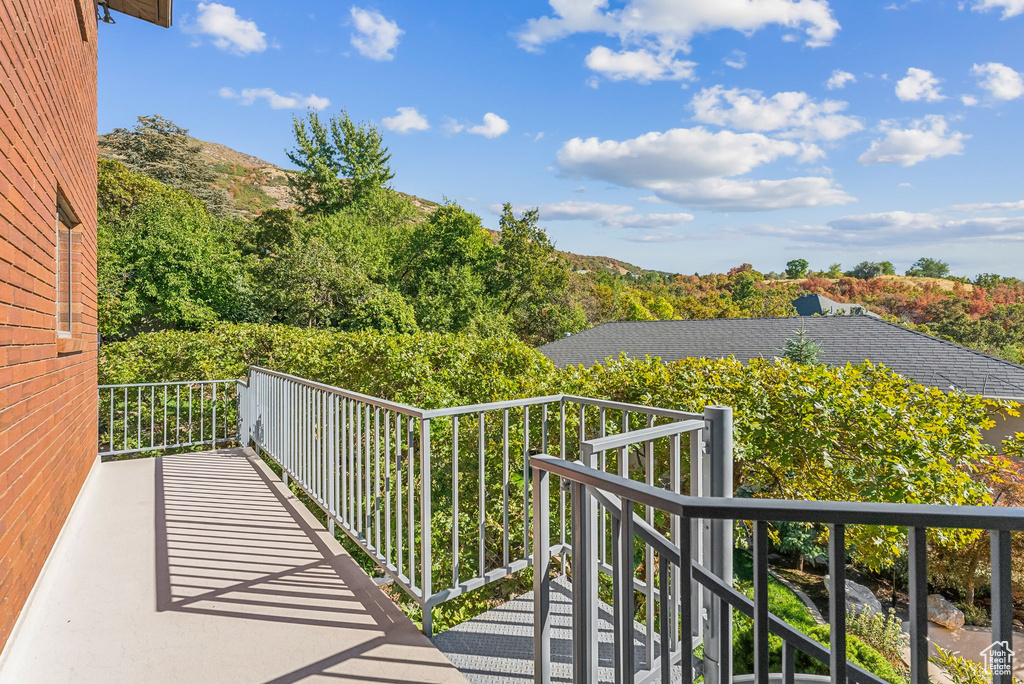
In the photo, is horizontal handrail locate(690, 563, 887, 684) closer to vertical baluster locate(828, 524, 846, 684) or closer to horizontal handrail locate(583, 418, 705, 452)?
vertical baluster locate(828, 524, 846, 684)

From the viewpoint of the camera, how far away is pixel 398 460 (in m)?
2.55

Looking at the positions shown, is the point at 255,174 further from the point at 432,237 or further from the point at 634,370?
the point at 634,370

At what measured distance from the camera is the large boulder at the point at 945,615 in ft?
19.1

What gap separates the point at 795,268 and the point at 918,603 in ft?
182

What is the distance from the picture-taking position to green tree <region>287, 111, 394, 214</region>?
1059 inches

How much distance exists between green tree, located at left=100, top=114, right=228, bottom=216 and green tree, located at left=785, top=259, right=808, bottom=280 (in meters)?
44.7

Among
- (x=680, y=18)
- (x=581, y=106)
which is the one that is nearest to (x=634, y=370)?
(x=680, y=18)

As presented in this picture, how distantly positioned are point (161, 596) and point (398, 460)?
1.42 metres

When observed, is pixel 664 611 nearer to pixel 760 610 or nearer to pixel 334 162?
pixel 760 610

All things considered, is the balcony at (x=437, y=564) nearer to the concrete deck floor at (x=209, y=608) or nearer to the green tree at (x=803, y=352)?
the concrete deck floor at (x=209, y=608)

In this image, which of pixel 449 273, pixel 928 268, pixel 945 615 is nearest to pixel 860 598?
pixel 945 615

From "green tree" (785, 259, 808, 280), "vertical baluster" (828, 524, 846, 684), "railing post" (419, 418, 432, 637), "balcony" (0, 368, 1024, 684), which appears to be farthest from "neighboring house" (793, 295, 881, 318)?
"vertical baluster" (828, 524, 846, 684)

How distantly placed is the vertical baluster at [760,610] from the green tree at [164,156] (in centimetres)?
3148

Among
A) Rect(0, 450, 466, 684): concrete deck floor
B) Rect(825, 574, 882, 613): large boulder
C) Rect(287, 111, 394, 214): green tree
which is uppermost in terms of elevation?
Rect(287, 111, 394, 214): green tree
